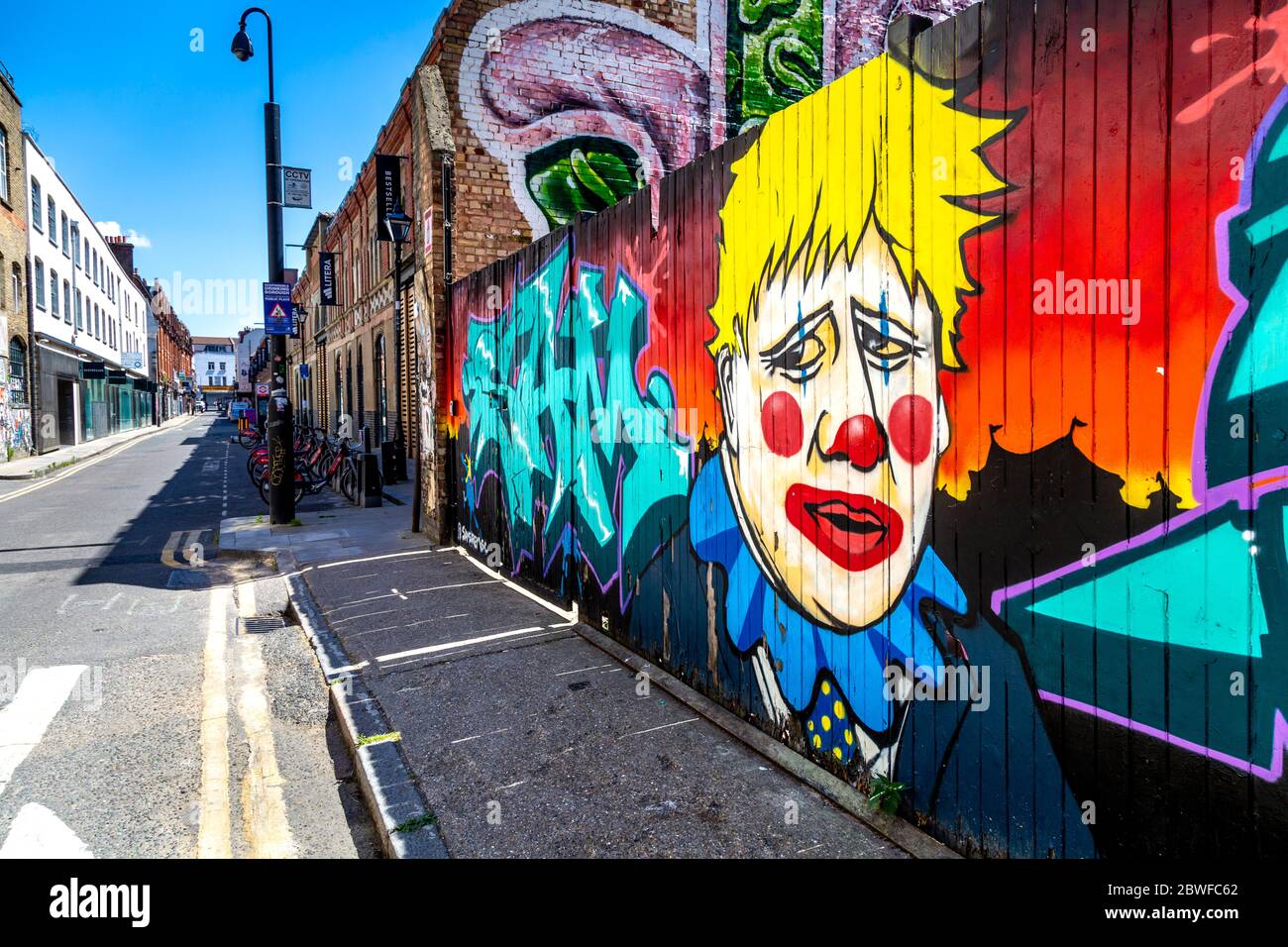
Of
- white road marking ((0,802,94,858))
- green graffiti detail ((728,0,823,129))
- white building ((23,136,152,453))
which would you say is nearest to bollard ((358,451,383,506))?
green graffiti detail ((728,0,823,129))

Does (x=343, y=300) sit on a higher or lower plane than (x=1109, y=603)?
higher

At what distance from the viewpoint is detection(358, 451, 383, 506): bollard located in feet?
44.5

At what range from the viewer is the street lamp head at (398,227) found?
16078 millimetres

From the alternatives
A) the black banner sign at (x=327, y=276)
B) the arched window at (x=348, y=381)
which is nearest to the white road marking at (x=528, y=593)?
the arched window at (x=348, y=381)

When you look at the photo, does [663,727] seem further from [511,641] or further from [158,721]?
[158,721]

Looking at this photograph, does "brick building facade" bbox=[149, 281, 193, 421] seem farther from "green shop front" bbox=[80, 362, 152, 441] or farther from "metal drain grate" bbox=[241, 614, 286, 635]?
"metal drain grate" bbox=[241, 614, 286, 635]

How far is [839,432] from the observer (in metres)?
3.44

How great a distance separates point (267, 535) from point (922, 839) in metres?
9.79

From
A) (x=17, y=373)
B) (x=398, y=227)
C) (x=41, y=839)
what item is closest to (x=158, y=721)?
(x=41, y=839)

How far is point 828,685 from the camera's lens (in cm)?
352

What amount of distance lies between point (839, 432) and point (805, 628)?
879mm

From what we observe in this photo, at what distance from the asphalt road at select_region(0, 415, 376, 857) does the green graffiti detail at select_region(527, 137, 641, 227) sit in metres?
5.88
